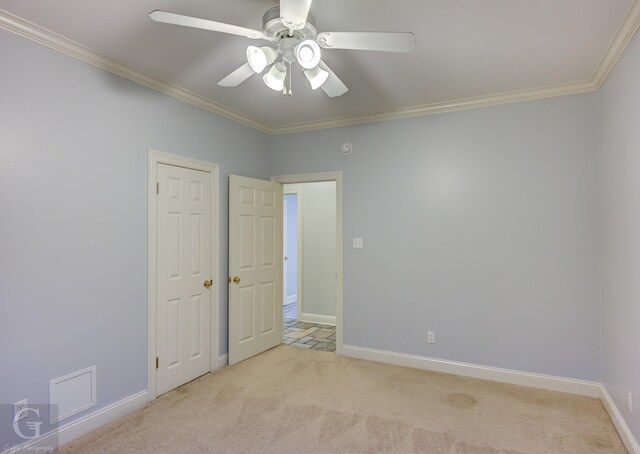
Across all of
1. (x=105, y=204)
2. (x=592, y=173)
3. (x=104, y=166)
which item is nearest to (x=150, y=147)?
(x=104, y=166)

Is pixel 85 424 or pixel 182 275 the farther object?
pixel 182 275

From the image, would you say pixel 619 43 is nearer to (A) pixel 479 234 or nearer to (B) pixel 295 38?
(A) pixel 479 234

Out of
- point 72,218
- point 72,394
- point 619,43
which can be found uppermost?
point 619,43

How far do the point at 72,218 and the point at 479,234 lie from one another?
3242 millimetres

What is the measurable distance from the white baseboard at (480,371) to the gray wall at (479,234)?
58 mm

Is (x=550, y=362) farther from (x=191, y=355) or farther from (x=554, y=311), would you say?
(x=191, y=355)

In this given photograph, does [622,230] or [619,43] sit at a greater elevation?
[619,43]

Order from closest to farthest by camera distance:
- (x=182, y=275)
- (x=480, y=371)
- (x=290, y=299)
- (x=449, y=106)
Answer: (x=182, y=275) < (x=480, y=371) < (x=449, y=106) < (x=290, y=299)

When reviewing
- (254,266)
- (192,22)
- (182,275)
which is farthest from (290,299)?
(192,22)

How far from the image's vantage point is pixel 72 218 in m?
2.36

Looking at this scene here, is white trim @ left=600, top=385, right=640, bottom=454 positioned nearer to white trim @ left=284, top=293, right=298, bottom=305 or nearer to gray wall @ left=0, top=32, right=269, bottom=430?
gray wall @ left=0, top=32, right=269, bottom=430

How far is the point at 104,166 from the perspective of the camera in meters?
2.56

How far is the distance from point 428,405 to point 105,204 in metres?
2.82

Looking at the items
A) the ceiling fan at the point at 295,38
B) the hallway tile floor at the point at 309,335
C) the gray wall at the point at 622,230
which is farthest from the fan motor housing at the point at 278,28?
the hallway tile floor at the point at 309,335
